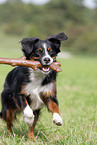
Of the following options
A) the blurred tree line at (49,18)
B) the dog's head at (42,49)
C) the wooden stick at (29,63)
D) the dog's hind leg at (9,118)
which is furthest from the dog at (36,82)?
the blurred tree line at (49,18)

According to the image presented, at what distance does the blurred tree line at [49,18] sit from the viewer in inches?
2434

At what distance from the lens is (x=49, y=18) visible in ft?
Result: 221

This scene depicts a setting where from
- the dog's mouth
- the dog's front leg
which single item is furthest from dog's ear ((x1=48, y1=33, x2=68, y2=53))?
the dog's front leg

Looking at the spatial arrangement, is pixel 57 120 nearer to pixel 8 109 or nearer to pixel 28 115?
pixel 28 115

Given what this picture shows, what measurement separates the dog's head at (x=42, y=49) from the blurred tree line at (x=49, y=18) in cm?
5139

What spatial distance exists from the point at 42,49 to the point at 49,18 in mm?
65141

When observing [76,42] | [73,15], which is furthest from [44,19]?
[76,42]

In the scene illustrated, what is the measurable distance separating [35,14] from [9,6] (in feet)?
33.9

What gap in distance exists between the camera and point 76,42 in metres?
53.1

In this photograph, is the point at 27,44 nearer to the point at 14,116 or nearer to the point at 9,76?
the point at 9,76

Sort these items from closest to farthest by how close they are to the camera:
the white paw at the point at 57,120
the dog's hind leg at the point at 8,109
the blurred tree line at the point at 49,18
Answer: the white paw at the point at 57,120
the dog's hind leg at the point at 8,109
the blurred tree line at the point at 49,18

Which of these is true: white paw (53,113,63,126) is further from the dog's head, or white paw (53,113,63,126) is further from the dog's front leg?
the dog's head

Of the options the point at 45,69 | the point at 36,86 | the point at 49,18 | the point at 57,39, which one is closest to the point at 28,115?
the point at 36,86

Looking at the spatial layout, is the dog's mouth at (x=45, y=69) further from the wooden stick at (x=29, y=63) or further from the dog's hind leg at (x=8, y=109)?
the dog's hind leg at (x=8, y=109)
